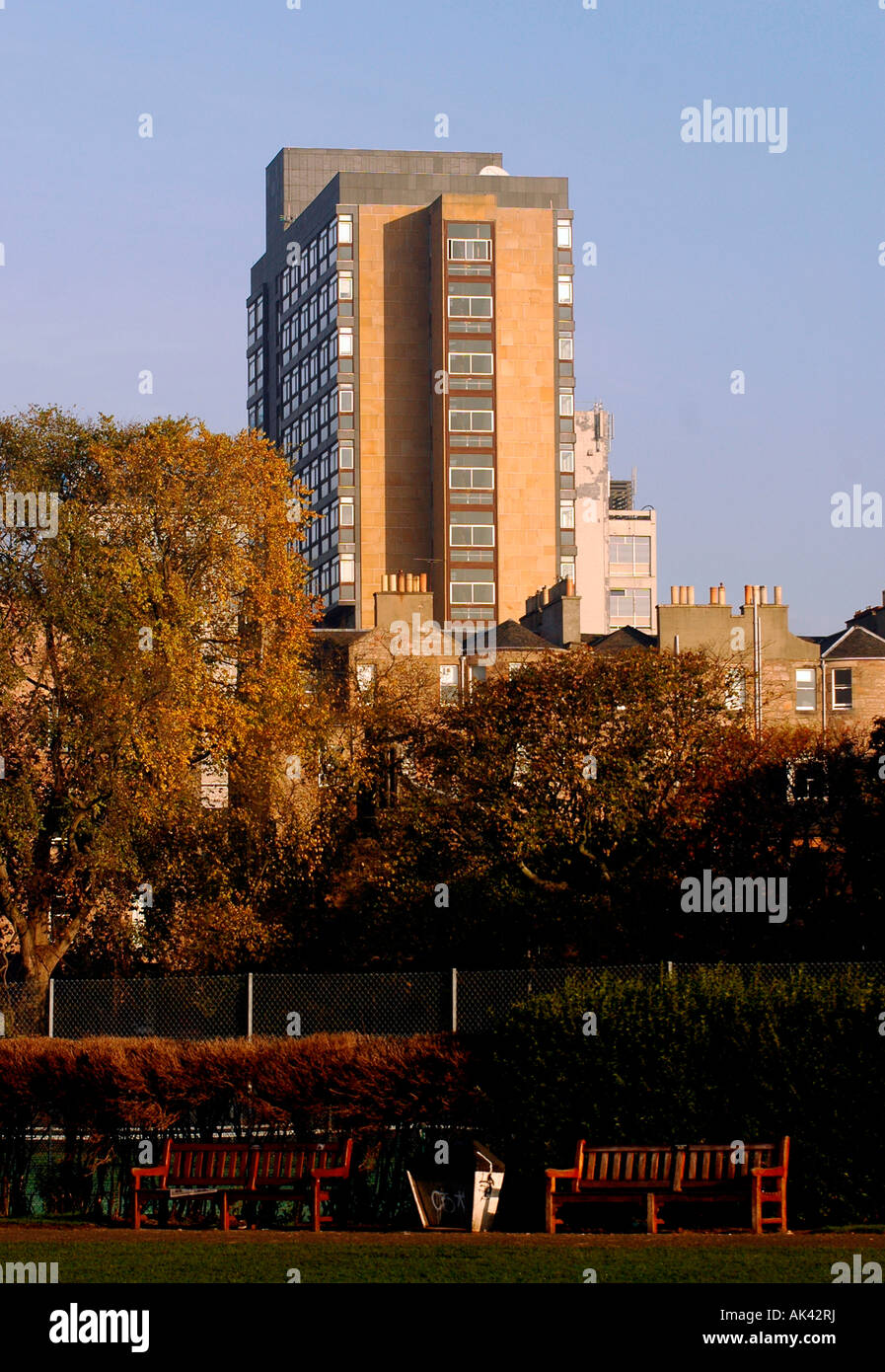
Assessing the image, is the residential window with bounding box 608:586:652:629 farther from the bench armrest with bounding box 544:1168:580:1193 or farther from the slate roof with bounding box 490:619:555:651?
the bench armrest with bounding box 544:1168:580:1193

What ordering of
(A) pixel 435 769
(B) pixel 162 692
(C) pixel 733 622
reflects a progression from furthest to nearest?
(C) pixel 733 622
(A) pixel 435 769
(B) pixel 162 692

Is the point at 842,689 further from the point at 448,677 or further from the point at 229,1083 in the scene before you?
the point at 229,1083

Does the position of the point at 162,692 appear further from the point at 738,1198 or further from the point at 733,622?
the point at 733,622

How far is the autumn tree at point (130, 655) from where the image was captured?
146ft

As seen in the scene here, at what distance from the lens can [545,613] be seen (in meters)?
83.0

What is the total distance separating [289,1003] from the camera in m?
28.4

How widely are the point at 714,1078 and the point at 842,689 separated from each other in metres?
56.3

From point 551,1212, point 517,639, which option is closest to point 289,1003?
point 551,1212

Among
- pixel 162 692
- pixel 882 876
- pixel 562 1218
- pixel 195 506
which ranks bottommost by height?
pixel 562 1218

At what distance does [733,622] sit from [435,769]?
28.2 metres

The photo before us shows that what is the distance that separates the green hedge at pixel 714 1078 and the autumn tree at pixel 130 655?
2360 cm

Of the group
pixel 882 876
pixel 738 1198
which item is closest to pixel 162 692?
pixel 882 876

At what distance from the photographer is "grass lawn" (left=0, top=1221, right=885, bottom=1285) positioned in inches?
675
